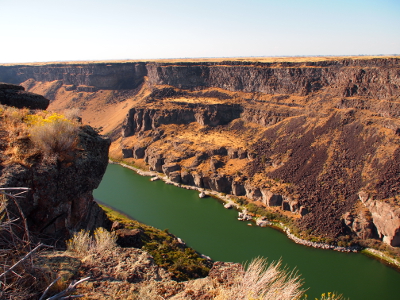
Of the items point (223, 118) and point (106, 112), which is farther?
point (106, 112)

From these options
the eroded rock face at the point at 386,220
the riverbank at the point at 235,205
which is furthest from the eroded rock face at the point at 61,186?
the eroded rock face at the point at 386,220

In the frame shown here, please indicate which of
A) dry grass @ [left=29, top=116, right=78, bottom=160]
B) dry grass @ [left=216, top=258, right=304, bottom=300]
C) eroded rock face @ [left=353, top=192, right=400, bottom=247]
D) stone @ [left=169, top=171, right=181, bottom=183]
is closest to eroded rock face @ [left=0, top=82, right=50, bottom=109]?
dry grass @ [left=29, top=116, right=78, bottom=160]

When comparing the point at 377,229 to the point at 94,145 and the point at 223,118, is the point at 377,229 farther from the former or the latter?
the point at 223,118

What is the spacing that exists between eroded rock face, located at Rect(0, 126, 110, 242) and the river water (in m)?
11.4

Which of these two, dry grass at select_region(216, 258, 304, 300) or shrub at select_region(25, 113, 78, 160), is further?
shrub at select_region(25, 113, 78, 160)

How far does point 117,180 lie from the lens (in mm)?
46531

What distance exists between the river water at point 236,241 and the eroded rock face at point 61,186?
11.4 m

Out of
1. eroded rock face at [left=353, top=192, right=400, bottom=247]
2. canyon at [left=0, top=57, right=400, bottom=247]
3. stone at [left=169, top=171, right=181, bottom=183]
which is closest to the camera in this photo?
eroded rock face at [left=353, top=192, right=400, bottom=247]

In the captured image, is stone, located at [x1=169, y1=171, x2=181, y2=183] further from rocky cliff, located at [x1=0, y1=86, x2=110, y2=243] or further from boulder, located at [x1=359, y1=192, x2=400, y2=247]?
rocky cliff, located at [x1=0, y1=86, x2=110, y2=243]

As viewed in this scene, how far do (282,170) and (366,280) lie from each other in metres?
16.1

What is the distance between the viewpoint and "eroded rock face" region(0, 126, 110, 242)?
29.2ft

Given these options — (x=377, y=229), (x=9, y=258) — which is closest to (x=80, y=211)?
(x=9, y=258)

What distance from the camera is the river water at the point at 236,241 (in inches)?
882

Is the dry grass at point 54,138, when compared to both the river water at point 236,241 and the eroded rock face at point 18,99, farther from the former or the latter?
the river water at point 236,241
